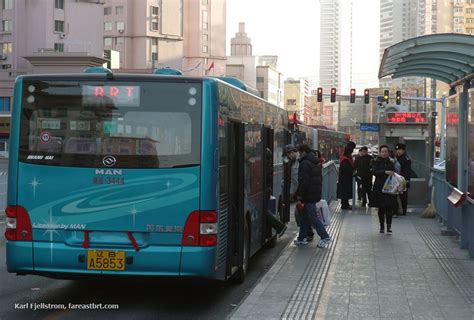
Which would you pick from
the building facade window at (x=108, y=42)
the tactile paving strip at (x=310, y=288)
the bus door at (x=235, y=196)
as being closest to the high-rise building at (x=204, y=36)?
the building facade window at (x=108, y=42)

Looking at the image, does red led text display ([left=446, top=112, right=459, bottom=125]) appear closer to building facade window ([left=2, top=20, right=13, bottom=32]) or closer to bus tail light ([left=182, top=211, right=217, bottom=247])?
bus tail light ([left=182, top=211, right=217, bottom=247])

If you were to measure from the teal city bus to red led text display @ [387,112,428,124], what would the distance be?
15908mm

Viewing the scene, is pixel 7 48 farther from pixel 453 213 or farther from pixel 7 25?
pixel 453 213

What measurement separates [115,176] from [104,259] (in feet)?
2.98

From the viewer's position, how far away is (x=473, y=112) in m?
11.1

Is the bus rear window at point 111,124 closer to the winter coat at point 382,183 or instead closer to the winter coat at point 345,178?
the winter coat at point 382,183

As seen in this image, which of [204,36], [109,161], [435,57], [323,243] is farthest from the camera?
[204,36]

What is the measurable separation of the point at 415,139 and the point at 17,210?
57.6 feet

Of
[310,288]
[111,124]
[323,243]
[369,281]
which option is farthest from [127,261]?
[323,243]

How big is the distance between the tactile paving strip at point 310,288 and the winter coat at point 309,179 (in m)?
0.98

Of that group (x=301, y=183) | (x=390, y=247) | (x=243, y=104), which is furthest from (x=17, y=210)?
(x=390, y=247)

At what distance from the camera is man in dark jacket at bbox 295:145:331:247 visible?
11.8 m

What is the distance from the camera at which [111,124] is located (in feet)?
24.0

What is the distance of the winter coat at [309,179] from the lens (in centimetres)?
1181
